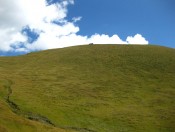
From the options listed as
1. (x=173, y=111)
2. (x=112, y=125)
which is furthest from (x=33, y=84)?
(x=173, y=111)

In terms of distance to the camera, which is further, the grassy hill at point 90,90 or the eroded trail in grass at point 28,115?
the grassy hill at point 90,90

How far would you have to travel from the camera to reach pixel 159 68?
133 metres

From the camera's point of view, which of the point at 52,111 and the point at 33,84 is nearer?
the point at 52,111

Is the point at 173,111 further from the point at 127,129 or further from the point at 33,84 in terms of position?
the point at 33,84

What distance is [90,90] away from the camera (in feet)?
360

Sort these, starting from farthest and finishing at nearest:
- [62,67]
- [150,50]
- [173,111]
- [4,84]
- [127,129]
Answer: [150,50]
[62,67]
[4,84]
[173,111]
[127,129]

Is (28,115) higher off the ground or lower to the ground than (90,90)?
lower

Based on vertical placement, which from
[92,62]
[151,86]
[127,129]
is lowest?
[127,129]

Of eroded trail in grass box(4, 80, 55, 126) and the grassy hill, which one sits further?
the grassy hill

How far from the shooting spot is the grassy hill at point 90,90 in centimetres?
8481

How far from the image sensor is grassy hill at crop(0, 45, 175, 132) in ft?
278

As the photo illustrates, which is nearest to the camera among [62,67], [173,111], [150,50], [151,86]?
[173,111]

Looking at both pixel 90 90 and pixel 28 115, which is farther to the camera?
pixel 90 90

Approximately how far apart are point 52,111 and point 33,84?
77.7 feet
